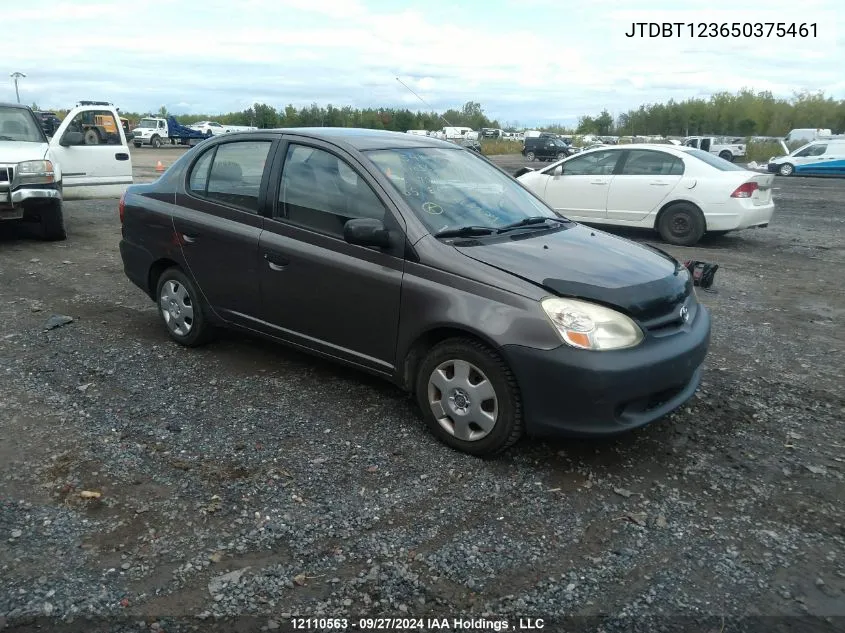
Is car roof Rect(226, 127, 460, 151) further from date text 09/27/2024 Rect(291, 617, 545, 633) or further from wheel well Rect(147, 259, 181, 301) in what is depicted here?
date text 09/27/2024 Rect(291, 617, 545, 633)

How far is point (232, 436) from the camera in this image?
160 inches

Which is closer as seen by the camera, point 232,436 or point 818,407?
point 232,436

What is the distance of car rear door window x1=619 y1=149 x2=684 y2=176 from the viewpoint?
34.9 ft

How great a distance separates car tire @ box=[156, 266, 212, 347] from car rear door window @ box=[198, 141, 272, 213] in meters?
0.70

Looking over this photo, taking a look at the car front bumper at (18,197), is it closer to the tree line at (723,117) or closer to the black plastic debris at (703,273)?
the black plastic debris at (703,273)

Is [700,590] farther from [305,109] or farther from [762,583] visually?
[305,109]

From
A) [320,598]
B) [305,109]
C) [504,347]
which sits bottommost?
[320,598]

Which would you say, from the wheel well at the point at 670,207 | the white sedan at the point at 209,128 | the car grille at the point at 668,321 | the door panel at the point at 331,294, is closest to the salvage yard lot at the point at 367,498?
the door panel at the point at 331,294

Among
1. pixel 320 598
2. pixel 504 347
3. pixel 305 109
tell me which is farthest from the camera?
pixel 305 109

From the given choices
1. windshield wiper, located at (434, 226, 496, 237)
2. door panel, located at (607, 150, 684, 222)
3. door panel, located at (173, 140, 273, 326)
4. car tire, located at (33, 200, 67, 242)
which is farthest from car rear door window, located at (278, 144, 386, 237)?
door panel, located at (607, 150, 684, 222)

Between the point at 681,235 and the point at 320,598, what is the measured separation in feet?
30.9

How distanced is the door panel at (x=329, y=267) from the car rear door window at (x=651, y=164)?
763cm

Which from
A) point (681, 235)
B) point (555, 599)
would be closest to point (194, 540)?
point (555, 599)

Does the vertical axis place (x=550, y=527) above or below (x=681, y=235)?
below
